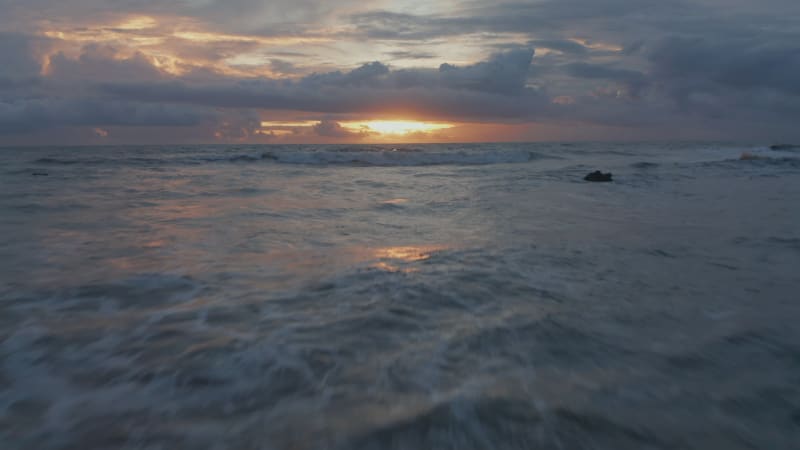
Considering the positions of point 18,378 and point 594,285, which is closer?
point 18,378

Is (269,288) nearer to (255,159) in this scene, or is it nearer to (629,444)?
(629,444)

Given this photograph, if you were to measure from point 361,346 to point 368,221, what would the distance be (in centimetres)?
471

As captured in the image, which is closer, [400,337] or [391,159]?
[400,337]

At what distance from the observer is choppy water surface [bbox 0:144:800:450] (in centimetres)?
216

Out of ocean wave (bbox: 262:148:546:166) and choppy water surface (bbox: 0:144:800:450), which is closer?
choppy water surface (bbox: 0:144:800:450)

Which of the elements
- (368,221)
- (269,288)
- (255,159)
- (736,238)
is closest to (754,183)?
(736,238)

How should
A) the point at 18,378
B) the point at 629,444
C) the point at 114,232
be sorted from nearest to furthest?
the point at 629,444 < the point at 18,378 < the point at 114,232

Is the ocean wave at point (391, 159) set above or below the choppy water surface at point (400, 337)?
above

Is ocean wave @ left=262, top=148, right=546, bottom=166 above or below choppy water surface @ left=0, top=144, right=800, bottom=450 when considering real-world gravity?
above

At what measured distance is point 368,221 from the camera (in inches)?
297

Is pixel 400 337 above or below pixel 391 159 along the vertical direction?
below

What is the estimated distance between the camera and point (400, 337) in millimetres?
3045

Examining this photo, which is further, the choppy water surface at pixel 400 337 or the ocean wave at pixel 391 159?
the ocean wave at pixel 391 159

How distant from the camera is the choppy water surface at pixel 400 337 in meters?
2.16
